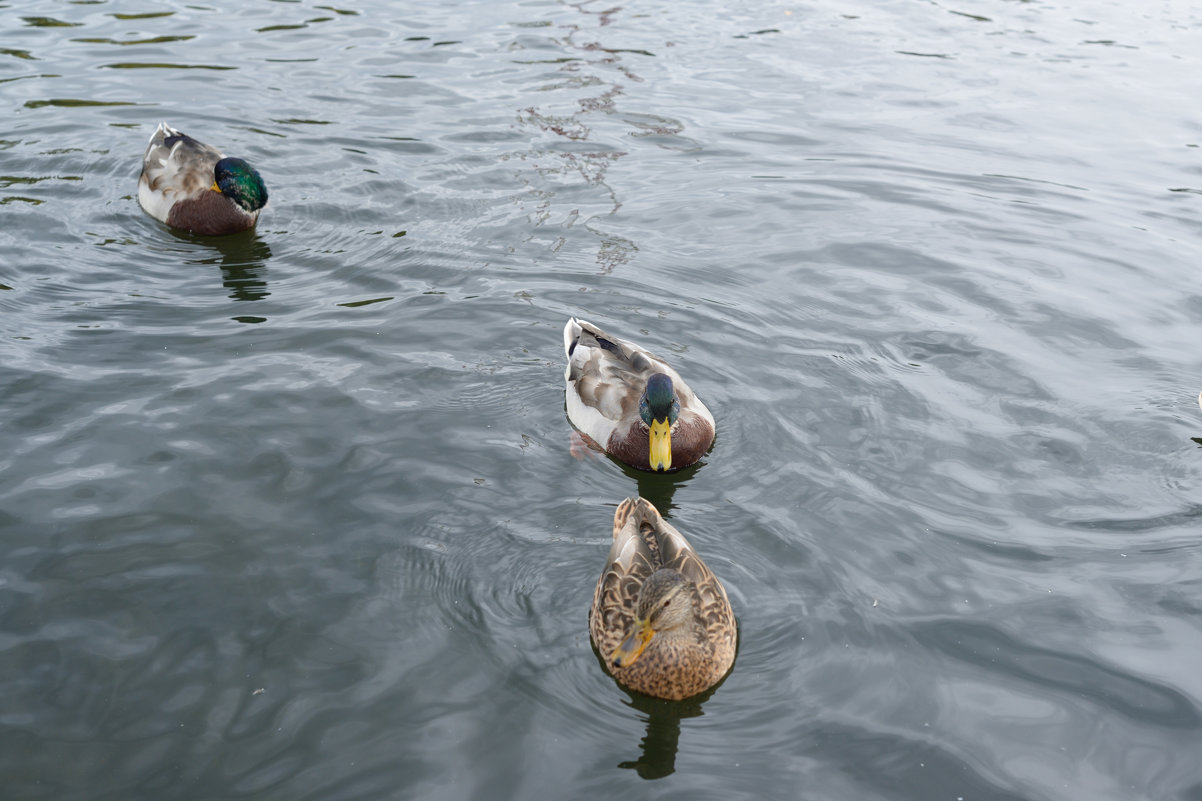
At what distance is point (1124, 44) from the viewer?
16750mm

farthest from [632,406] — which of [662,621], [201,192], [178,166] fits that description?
[178,166]

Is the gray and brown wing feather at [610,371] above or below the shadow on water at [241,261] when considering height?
above

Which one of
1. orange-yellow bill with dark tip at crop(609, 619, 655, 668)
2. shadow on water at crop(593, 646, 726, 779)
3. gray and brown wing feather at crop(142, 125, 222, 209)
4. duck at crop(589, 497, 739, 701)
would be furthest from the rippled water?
gray and brown wing feather at crop(142, 125, 222, 209)

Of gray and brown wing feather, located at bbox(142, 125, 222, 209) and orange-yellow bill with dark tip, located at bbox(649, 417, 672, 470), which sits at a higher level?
gray and brown wing feather, located at bbox(142, 125, 222, 209)

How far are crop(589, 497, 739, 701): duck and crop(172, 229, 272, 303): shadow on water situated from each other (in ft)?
15.0

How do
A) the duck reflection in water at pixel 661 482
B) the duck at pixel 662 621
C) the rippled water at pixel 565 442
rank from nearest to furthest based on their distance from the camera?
1. the rippled water at pixel 565 442
2. the duck at pixel 662 621
3. the duck reflection in water at pixel 661 482

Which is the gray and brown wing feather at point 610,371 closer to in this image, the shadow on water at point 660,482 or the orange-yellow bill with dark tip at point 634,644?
the shadow on water at point 660,482

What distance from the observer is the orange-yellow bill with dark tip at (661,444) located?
253 inches

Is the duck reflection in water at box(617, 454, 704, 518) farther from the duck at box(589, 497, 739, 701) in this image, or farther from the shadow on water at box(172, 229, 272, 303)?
the shadow on water at box(172, 229, 272, 303)

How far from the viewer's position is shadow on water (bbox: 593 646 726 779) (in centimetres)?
449

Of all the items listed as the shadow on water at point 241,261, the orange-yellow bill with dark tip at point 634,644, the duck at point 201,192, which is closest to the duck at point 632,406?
the orange-yellow bill with dark tip at point 634,644

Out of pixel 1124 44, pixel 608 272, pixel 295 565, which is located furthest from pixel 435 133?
pixel 1124 44

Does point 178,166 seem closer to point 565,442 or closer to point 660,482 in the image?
point 565,442

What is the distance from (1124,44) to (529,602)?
15836 millimetres
